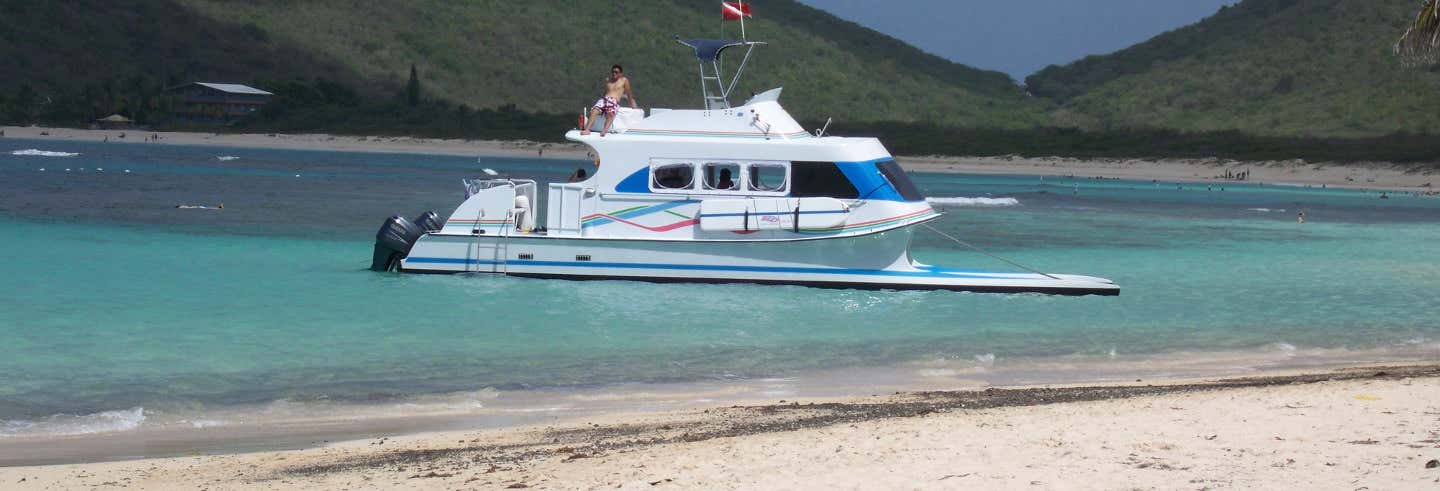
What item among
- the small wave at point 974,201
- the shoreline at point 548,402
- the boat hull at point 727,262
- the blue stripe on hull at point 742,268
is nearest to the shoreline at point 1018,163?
the small wave at point 974,201

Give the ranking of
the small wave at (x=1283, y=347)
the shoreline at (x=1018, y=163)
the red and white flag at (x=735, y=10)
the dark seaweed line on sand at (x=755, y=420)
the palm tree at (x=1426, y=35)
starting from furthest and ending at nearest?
1. the shoreline at (x=1018, y=163)
2. the palm tree at (x=1426, y=35)
3. the red and white flag at (x=735, y=10)
4. the small wave at (x=1283, y=347)
5. the dark seaweed line on sand at (x=755, y=420)

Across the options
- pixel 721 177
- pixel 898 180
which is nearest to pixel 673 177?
pixel 721 177

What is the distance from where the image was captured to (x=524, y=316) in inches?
657

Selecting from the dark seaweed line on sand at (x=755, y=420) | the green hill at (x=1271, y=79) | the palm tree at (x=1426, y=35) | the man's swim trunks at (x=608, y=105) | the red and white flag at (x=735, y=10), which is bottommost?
the dark seaweed line on sand at (x=755, y=420)

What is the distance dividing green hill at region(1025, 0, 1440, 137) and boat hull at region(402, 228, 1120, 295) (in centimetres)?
8014

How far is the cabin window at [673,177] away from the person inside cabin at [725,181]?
35cm

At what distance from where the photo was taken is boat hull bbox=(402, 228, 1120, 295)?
61.9 ft

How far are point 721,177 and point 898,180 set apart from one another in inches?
84.4

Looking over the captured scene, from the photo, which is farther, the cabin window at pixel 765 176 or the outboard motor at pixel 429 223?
the outboard motor at pixel 429 223

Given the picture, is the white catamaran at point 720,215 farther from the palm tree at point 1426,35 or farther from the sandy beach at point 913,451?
the sandy beach at point 913,451

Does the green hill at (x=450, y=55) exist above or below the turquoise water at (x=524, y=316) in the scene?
above

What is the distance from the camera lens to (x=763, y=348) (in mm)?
14812

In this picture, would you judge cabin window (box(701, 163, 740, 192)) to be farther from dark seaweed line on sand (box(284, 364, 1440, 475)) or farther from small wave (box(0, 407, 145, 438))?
small wave (box(0, 407, 145, 438))

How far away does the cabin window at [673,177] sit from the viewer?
1880 centimetres
